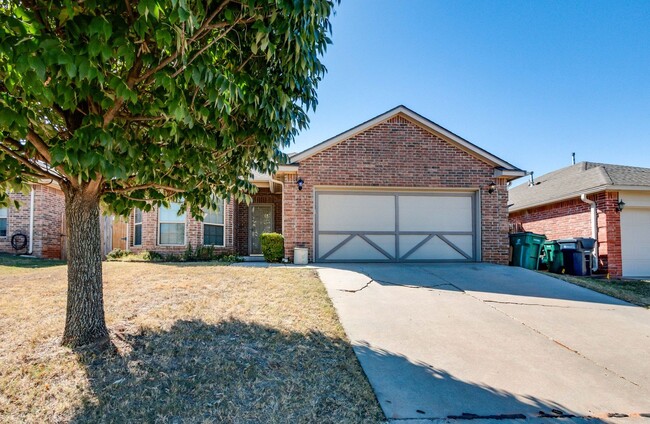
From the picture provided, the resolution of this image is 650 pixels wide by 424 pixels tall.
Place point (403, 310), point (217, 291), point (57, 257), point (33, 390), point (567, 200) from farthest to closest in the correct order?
point (57, 257)
point (567, 200)
point (217, 291)
point (403, 310)
point (33, 390)

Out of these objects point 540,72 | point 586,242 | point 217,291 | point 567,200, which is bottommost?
point 217,291

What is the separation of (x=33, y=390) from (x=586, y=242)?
13326 millimetres

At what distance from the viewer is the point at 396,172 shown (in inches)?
404

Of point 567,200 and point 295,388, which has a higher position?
point 567,200

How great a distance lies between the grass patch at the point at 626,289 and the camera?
7.08 metres

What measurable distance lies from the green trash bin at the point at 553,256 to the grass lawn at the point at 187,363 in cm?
921

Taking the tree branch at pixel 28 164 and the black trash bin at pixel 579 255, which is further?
the black trash bin at pixel 579 255

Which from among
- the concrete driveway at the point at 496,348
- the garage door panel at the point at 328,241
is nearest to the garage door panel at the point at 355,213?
the garage door panel at the point at 328,241

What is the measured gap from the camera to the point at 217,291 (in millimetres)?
6312

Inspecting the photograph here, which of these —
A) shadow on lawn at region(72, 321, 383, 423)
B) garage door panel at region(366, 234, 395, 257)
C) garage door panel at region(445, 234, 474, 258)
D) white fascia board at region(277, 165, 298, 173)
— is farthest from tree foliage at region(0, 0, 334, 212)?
garage door panel at region(445, 234, 474, 258)

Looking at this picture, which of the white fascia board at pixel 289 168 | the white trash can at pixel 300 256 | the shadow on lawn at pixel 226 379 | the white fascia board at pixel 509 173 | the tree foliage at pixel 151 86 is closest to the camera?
the tree foliage at pixel 151 86

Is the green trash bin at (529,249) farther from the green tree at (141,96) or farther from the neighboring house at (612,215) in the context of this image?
the green tree at (141,96)

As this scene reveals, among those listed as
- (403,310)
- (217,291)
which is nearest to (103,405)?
(217,291)

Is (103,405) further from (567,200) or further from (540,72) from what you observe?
(567,200)
